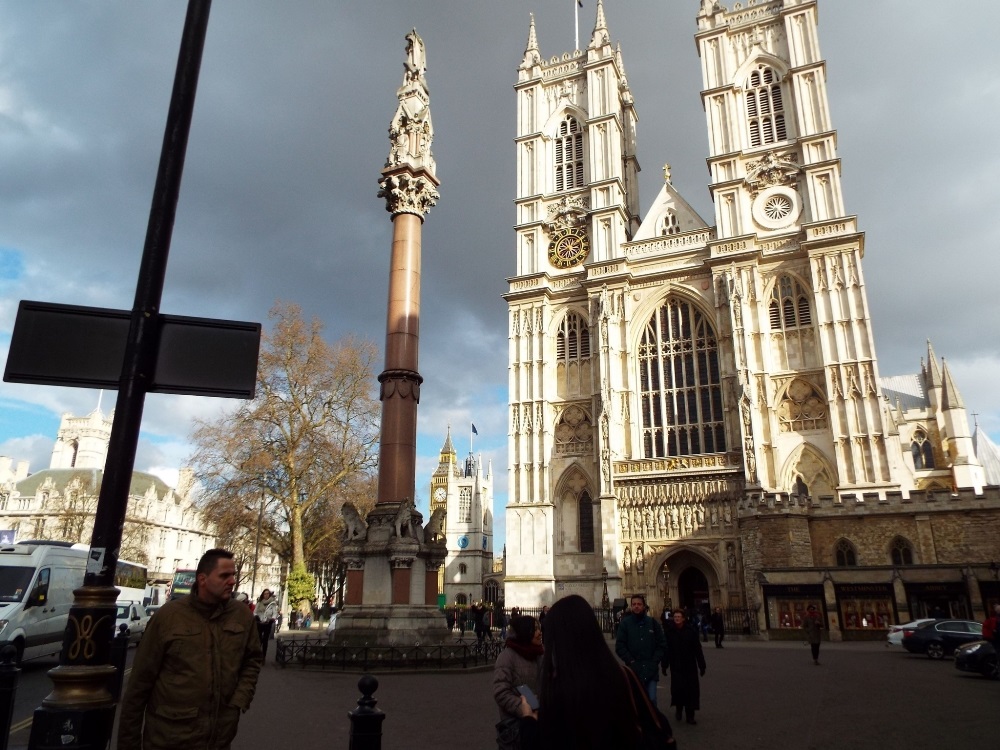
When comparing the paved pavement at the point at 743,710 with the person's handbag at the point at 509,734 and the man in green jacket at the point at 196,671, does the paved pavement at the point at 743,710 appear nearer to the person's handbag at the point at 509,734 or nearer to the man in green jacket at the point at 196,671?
the person's handbag at the point at 509,734

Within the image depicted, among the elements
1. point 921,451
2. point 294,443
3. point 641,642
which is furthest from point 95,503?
point 921,451

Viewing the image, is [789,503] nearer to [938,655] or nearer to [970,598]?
[970,598]

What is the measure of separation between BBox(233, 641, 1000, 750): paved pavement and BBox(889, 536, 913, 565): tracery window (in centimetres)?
1402

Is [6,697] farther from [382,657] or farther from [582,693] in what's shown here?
[382,657]

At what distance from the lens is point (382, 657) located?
45.6 ft

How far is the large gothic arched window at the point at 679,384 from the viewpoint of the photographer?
3719 centimetres

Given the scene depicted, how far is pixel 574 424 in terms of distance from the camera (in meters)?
39.8

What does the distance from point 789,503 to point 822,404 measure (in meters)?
7.70

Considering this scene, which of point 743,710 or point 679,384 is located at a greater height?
point 679,384

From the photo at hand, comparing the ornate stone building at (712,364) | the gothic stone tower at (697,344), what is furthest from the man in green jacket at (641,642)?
the gothic stone tower at (697,344)

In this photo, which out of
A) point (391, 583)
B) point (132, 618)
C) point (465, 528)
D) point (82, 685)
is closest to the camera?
point (82, 685)

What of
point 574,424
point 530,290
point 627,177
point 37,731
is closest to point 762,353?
point 574,424

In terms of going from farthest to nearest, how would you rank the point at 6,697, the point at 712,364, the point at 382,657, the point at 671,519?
the point at 712,364
the point at 671,519
the point at 382,657
the point at 6,697

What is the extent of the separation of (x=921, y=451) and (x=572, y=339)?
36857 millimetres
